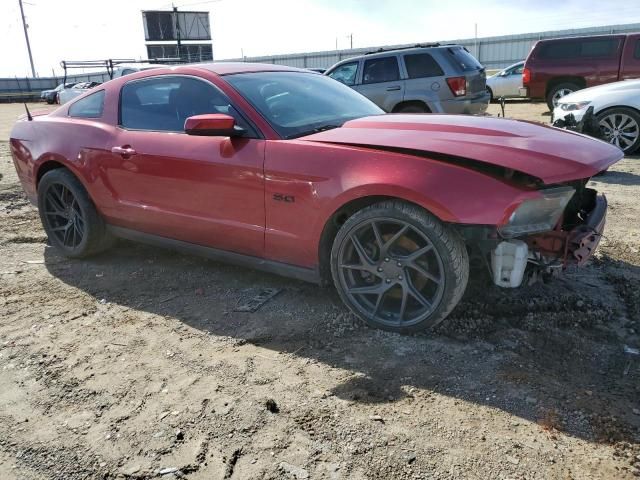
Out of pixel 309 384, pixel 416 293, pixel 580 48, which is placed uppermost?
pixel 580 48

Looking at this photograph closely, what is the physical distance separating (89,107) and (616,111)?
7.07m

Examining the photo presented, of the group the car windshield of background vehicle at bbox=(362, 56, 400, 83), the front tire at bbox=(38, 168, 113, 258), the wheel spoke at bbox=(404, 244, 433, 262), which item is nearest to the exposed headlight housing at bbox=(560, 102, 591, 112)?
the car windshield of background vehicle at bbox=(362, 56, 400, 83)

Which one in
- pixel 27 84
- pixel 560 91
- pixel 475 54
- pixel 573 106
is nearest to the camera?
pixel 573 106

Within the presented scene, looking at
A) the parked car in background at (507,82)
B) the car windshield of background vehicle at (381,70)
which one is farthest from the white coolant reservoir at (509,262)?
the parked car in background at (507,82)

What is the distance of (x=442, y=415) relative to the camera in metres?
2.33

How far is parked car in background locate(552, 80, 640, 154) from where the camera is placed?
7570mm

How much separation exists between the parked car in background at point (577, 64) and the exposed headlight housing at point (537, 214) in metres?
10.1

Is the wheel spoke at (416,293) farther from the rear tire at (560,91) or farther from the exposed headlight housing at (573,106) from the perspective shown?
the rear tire at (560,91)

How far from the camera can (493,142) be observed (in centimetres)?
284

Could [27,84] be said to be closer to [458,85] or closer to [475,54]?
[475,54]

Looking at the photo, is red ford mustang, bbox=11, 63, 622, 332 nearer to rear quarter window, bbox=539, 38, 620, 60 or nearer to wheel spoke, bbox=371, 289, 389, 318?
wheel spoke, bbox=371, 289, 389, 318

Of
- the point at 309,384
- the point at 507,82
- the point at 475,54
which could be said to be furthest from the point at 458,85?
the point at 475,54

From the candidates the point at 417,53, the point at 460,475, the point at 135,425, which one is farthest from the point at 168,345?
the point at 417,53

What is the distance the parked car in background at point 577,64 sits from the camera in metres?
11.6
